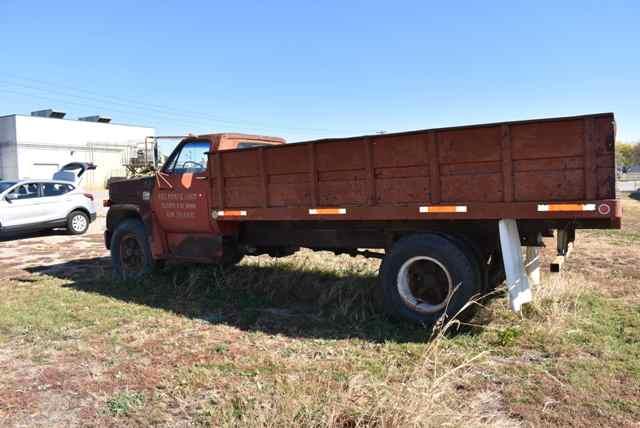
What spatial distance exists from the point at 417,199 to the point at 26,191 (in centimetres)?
1199

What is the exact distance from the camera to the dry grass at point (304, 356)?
3.41m

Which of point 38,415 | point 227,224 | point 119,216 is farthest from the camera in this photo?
point 119,216

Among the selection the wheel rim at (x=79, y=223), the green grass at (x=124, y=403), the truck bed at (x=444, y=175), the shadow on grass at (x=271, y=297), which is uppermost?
the truck bed at (x=444, y=175)

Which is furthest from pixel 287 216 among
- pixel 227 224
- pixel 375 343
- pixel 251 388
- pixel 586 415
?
pixel 586 415

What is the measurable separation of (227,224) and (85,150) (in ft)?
147

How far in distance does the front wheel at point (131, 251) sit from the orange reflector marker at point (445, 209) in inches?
182

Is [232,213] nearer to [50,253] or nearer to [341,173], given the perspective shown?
[341,173]

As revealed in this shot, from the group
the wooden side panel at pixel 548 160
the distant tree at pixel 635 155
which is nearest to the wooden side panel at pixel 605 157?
A: the wooden side panel at pixel 548 160

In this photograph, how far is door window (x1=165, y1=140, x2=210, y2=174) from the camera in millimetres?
7332

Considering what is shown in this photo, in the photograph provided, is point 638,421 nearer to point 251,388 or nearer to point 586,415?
point 586,415

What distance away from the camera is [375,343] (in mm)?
5000

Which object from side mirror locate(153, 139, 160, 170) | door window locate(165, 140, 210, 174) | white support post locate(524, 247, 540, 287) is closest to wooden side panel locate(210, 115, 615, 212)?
door window locate(165, 140, 210, 174)

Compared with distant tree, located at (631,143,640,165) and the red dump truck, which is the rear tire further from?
distant tree, located at (631,143,640,165)

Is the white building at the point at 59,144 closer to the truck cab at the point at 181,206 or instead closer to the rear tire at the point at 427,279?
the truck cab at the point at 181,206
